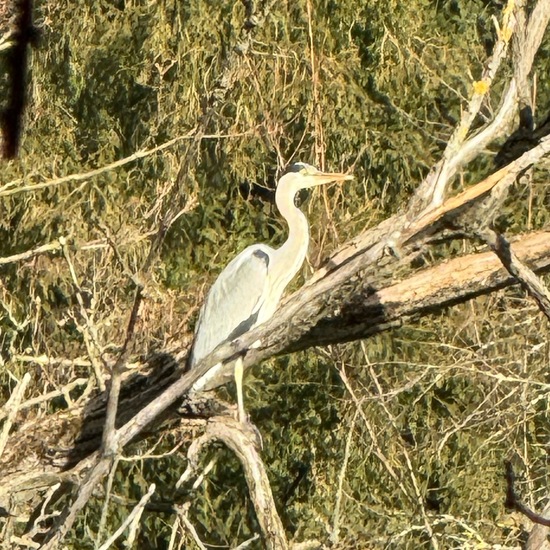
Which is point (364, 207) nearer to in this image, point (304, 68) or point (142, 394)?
point (304, 68)

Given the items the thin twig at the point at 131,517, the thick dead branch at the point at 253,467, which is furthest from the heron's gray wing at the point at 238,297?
the thin twig at the point at 131,517

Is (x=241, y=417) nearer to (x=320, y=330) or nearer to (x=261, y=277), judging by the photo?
(x=320, y=330)

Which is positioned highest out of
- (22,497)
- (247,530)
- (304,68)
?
(304,68)

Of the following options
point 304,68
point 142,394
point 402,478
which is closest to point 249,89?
point 304,68

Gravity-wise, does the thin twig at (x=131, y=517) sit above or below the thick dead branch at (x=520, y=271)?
below

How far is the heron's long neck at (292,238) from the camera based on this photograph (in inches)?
145

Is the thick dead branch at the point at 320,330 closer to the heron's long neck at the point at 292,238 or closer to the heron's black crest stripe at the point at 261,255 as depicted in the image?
the heron's long neck at the point at 292,238

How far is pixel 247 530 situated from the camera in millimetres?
5188

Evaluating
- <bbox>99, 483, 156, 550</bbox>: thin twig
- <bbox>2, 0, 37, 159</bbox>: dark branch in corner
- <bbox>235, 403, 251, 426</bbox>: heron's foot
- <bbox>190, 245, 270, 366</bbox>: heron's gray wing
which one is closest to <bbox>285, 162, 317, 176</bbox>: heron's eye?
<bbox>190, 245, 270, 366</bbox>: heron's gray wing

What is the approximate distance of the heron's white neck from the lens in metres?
3.69

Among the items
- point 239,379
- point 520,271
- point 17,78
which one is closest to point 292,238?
point 239,379

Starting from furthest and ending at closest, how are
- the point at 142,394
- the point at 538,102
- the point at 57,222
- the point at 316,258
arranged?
the point at 538,102
the point at 57,222
the point at 316,258
the point at 142,394

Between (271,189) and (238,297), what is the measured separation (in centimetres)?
106

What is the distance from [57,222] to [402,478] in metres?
1.66
